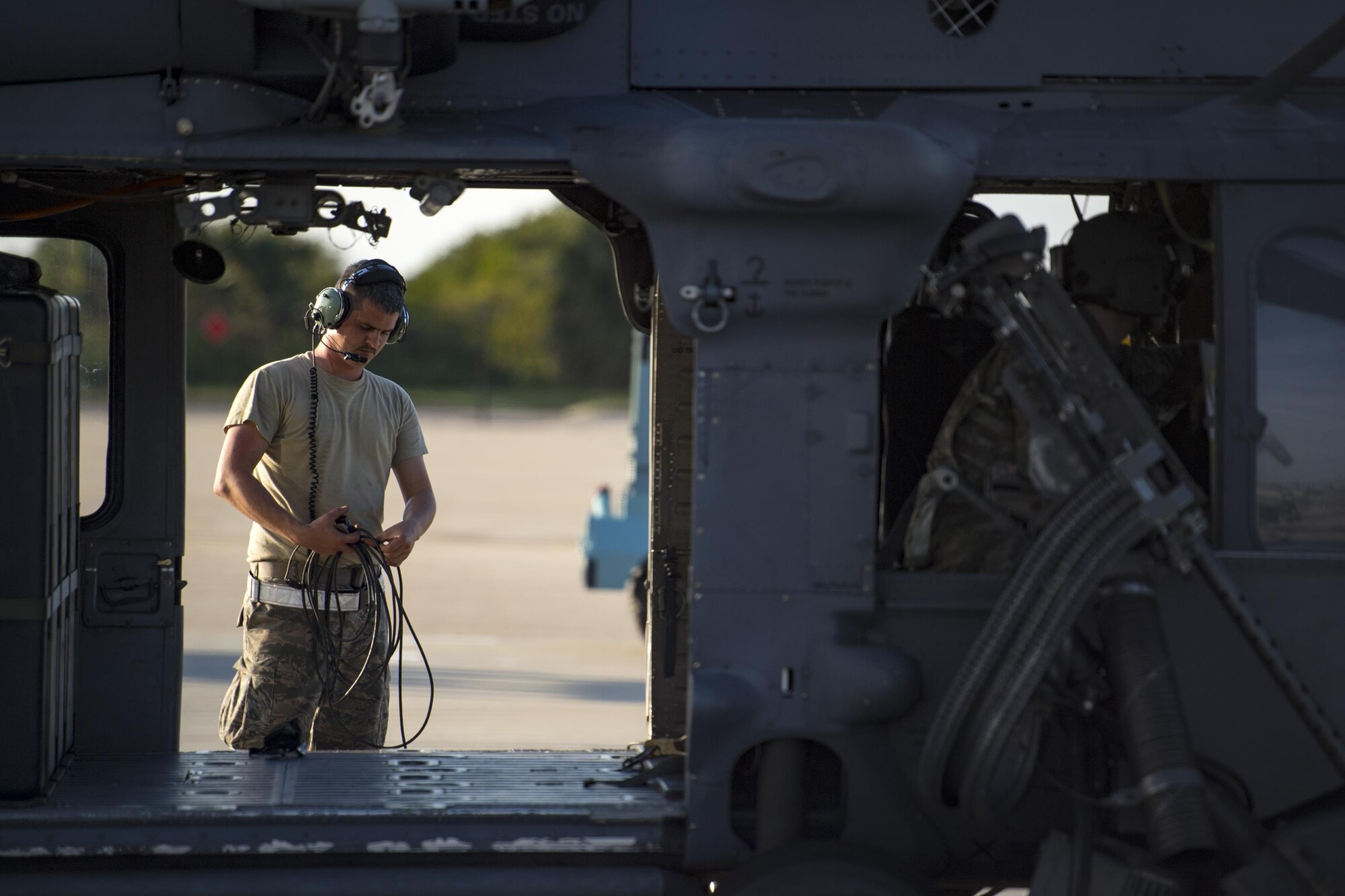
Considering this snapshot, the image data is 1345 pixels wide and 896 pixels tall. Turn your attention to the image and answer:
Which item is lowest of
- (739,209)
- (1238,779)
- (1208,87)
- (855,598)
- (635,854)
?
(635,854)

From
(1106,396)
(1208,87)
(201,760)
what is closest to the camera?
(1106,396)

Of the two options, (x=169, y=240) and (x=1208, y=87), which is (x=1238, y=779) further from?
(x=169, y=240)

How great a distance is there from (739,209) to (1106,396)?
3.24 ft

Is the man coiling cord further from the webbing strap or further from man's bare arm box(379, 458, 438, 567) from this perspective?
the webbing strap

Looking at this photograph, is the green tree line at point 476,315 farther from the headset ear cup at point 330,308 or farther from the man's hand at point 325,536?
the man's hand at point 325,536

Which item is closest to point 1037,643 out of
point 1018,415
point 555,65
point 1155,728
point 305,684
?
point 1155,728

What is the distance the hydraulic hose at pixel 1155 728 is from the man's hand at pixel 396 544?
225cm

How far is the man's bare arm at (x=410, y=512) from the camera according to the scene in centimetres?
460

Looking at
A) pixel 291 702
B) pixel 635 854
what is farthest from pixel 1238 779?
pixel 291 702

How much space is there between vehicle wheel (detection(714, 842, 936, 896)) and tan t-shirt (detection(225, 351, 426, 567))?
188cm

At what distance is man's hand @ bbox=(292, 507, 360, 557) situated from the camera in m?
4.45

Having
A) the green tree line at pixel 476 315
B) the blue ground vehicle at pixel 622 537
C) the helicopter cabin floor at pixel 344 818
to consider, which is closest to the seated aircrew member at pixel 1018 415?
the helicopter cabin floor at pixel 344 818

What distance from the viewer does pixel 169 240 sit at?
4.70 m

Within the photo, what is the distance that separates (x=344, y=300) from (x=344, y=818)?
5.89ft
